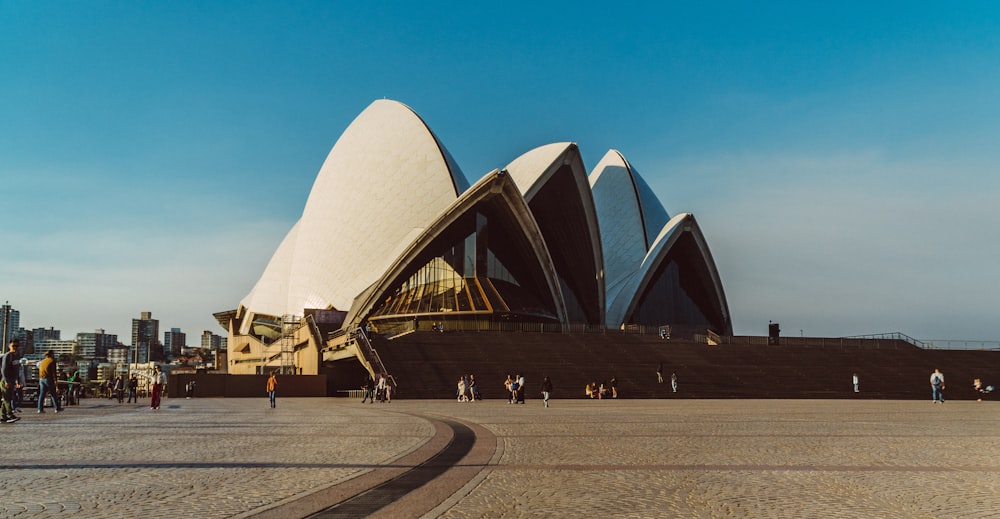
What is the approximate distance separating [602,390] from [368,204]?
83.2 ft

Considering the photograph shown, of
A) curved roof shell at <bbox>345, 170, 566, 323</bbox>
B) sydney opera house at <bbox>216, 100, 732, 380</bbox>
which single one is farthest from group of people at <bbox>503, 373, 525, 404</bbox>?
curved roof shell at <bbox>345, 170, 566, 323</bbox>

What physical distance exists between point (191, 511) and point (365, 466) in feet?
7.93

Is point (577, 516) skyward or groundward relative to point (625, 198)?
groundward

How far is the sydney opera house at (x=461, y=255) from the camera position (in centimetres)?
4144

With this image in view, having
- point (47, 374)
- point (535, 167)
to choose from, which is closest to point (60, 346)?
point (535, 167)

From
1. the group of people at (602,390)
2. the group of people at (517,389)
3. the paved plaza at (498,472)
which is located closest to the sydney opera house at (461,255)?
the group of people at (602,390)

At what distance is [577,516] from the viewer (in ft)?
15.4

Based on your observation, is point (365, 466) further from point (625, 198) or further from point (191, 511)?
point (625, 198)

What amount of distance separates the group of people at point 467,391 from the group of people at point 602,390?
3.45 m

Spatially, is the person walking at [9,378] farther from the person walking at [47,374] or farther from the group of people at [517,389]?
the group of people at [517,389]

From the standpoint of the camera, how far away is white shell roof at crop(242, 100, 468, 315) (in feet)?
151

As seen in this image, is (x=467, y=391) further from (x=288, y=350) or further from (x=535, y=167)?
(x=535, y=167)

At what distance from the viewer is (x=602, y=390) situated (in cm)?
2600

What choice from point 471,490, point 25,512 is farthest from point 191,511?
point 471,490
